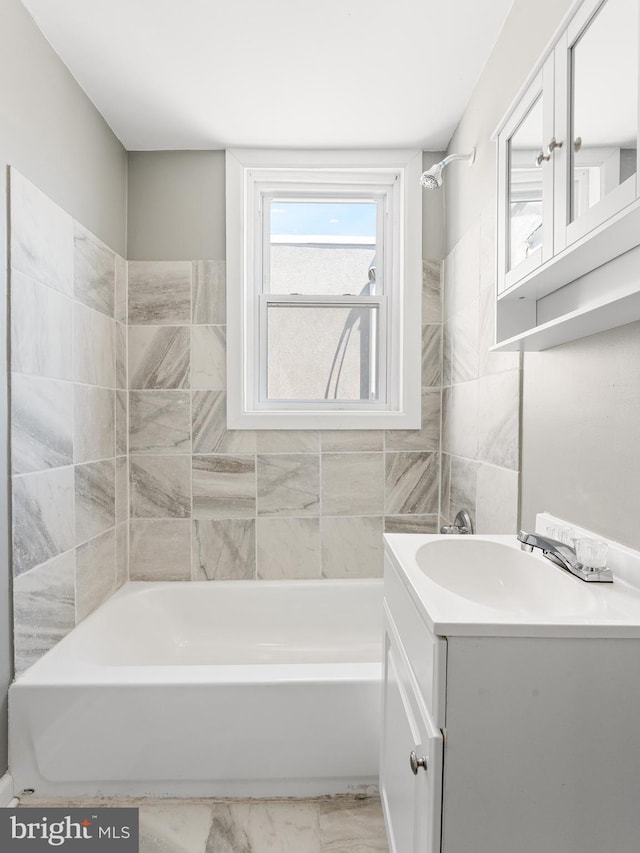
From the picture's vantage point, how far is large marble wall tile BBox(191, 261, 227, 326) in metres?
2.29

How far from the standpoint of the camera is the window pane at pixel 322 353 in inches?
95.8

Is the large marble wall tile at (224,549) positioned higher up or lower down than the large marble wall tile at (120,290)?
lower down

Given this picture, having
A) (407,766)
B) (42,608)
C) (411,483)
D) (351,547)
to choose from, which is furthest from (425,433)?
(42,608)

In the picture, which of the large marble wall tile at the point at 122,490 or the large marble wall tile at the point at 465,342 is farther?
the large marble wall tile at the point at 122,490

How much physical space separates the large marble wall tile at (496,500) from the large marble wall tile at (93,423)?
144cm

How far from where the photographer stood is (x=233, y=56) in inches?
67.5

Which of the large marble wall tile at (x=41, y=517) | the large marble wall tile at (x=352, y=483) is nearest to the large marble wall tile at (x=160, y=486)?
the large marble wall tile at (x=41, y=517)

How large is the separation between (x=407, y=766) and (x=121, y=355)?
189 centimetres

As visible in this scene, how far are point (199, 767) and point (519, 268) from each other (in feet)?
5.24

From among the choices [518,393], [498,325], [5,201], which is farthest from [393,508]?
[5,201]

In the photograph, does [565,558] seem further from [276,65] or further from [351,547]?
[276,65]

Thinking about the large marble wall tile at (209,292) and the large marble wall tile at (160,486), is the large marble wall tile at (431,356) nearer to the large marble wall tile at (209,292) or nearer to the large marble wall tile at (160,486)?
the large marble wall tile at (209,292)

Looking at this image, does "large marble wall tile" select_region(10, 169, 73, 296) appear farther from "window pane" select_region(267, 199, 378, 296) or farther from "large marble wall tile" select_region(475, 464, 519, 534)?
"large marble wall tile" select_region(475, 464, 519, 534)

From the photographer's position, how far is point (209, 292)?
2297 mm
